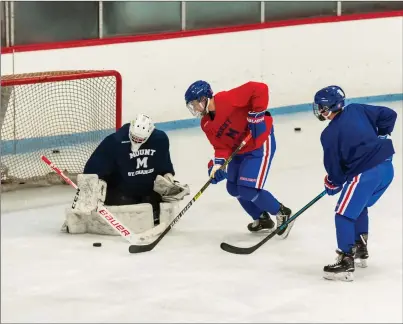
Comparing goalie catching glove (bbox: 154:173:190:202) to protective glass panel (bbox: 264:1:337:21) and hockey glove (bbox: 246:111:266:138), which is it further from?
protective glass panel (bbox: 264:1:337:21)

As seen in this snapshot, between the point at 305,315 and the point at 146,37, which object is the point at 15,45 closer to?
the point at 146,37

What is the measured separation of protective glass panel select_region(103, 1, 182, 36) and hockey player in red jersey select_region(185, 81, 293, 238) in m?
2.61

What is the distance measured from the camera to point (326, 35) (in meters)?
7.06

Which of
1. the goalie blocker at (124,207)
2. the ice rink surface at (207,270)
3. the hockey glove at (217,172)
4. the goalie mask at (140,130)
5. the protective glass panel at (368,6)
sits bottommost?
the ice rink surface at (207,270)

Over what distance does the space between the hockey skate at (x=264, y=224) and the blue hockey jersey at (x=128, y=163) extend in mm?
467

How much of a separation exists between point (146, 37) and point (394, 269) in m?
3.20

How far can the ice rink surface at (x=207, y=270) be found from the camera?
293cm

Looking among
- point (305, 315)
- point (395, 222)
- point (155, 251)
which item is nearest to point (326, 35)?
point (395, 222)

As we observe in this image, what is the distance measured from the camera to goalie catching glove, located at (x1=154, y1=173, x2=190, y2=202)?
3.98 m

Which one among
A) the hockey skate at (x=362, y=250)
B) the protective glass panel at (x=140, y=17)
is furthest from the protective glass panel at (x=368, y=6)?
the hockey skate at (x=362, y=250)

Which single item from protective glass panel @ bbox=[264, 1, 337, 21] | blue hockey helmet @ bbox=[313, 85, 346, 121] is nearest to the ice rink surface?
blue hockey helmet @ bbox=[313, 85, 346, 121]

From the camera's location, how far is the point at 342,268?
328cm

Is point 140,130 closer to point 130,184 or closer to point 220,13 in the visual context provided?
point 130,184

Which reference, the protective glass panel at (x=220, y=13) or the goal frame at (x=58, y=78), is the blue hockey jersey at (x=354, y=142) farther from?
the protective glass panel at (x=220, y=13)
